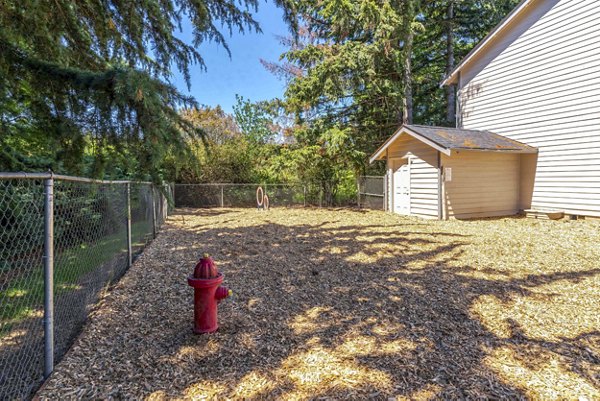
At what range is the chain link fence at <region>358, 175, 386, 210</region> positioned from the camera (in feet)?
45.4

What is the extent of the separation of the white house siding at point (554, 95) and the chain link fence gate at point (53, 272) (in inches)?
458

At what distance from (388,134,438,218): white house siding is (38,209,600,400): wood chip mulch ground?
4622 mm

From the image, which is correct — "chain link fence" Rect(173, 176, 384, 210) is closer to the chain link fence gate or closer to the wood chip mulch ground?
the wood chip mulch ground

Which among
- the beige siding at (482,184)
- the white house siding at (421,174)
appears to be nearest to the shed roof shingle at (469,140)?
the beige siding at (482,184)

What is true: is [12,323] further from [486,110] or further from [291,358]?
→ [486,110]

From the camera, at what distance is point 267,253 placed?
641cm

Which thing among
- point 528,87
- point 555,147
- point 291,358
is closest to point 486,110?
point 528,87

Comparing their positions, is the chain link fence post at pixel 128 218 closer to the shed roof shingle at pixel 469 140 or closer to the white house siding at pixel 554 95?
the shed roof shingle at pixel 469 140

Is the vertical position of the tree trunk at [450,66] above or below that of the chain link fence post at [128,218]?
above

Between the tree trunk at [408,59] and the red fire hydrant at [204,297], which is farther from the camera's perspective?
the tree trunk at [408,59]

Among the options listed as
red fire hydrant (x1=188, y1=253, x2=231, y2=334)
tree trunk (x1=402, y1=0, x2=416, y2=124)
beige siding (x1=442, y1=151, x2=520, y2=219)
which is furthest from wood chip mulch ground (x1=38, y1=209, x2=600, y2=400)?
tree trunk (x1=402, y1=0, x2=416, y2=124)

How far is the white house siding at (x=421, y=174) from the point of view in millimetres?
10844

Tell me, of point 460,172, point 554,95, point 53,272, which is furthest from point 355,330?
point 554,95

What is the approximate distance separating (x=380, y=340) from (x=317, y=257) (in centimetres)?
309
